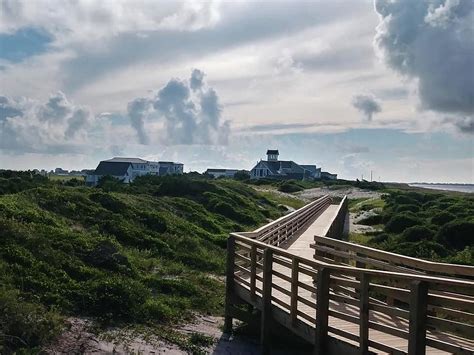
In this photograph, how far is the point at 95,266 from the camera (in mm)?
12953

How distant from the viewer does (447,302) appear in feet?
19.9

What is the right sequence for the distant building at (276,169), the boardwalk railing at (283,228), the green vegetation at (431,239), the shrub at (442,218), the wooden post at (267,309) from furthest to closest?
the distant building at (276,169), the shrub at (442,218), the green vegetation at (431,239), the boardwalk railing at (283,228), the wooden post at (267,309)

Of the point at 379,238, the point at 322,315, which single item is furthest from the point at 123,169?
the point at 322,315

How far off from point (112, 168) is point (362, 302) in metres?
95.0

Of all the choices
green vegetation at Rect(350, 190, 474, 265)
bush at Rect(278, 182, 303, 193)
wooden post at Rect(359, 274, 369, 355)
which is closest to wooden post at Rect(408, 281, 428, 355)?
wooden post at Rect(359, 274, 369, 355)

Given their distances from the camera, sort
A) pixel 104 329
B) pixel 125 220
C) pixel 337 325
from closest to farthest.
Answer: pixel 337 325
pixel 104 329
pixel 125 220

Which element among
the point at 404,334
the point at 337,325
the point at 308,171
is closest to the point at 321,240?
the point at 337,325

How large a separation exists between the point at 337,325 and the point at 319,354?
715 mm

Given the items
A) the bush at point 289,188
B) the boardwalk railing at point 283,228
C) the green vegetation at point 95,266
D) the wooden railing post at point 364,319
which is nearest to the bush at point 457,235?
the boardwalk railing at point 283,228

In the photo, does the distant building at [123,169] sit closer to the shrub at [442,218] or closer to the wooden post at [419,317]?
the shrub at [442,218]

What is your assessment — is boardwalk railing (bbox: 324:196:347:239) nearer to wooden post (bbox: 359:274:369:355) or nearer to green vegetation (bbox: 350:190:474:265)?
green vegetation (bbox: 350:190:474:265)

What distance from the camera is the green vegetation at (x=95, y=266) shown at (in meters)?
9.73

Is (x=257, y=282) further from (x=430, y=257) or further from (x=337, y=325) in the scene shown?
(x=430, y=257)

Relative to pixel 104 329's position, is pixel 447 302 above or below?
above
